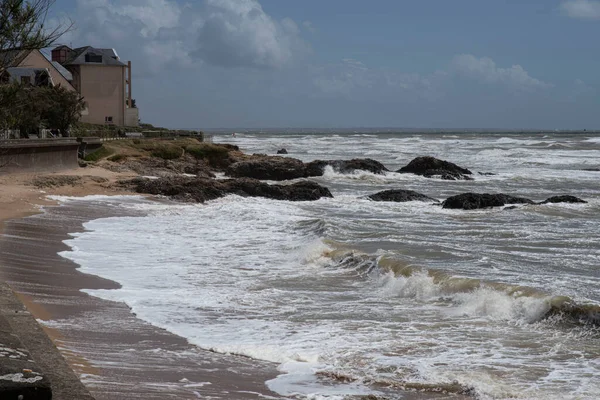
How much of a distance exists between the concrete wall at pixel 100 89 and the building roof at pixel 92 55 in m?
0.37

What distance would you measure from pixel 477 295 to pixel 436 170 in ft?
114

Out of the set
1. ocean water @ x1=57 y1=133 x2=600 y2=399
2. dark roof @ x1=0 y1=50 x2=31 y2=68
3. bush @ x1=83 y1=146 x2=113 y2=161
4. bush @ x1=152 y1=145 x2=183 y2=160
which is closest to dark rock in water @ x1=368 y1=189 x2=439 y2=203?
ocean water @ x1=57 y1=133 x2=600 y2=399

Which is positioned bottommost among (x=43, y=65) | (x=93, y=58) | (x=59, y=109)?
(x=59, y=109)

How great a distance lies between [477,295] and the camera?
39.0 ft

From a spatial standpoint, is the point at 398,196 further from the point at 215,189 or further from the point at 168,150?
the point at 168,150

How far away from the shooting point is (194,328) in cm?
1012

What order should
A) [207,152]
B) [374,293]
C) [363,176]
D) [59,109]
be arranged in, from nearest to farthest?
[374,293] → [59,109] → [363,176] → [207,152]

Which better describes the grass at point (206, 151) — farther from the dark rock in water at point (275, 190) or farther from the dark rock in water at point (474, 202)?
the dark rock in water at point (474, 202)

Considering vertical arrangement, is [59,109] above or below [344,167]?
above

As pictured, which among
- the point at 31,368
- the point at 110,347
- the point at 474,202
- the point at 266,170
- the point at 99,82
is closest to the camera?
the point at 31,368

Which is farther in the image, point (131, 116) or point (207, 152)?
point (131, 116)

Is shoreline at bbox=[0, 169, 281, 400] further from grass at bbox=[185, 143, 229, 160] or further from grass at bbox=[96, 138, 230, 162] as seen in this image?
grass at bbox=[185, 143, 229, 160]

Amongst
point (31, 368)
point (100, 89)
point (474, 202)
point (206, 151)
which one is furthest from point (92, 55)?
point (31, 368)

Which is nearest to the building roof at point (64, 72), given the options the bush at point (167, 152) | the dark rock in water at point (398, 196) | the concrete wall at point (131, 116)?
the concrete wall at point (131, 116)
